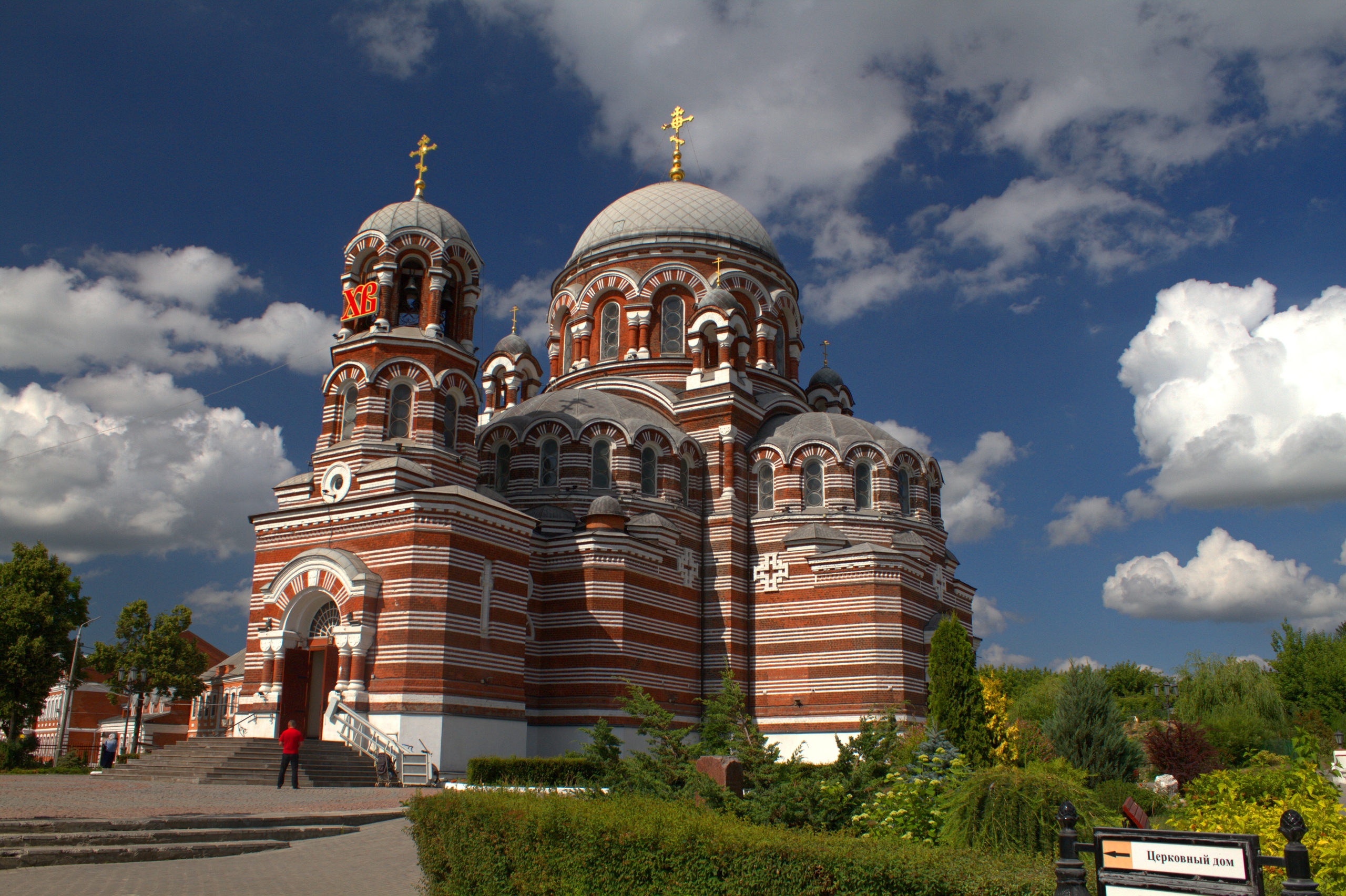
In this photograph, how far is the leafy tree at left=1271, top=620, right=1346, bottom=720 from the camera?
38.5 metres

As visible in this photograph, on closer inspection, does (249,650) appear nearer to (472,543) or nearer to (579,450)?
(472,543)

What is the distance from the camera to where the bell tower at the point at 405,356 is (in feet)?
83.5

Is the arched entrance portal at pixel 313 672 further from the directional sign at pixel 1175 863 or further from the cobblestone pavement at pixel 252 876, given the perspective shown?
the directional sign at pixel 1175 863

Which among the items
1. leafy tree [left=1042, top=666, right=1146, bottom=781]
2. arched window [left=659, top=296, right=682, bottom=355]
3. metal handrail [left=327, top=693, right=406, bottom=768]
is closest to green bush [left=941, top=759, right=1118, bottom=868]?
leafy tree [left=1042, top=666, right=1146, bottom=781]

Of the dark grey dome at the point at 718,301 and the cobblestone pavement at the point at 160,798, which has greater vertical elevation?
the dark grey dome at the point at 718,301

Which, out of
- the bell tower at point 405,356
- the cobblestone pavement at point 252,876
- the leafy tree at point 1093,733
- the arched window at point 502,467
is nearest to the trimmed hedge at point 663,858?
the cobblestone pavement at point 252,876

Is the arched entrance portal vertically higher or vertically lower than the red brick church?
lower

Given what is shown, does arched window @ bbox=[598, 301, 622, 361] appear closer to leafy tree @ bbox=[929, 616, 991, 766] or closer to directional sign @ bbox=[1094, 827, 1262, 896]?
leafy tree @ bbox=[929, 616, 991, 766]

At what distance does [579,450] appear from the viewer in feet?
94.6

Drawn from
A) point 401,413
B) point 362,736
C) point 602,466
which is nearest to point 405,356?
point 401,413

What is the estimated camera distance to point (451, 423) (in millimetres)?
26750

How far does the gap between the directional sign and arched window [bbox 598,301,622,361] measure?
30.3 m

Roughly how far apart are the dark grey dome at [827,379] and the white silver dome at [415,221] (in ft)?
53.7

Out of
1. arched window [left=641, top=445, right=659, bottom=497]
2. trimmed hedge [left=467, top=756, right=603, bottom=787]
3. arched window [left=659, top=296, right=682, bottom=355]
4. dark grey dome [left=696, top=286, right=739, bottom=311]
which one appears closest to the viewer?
trimmed hedge [left=467, top=756, right=603, bottom=787]
